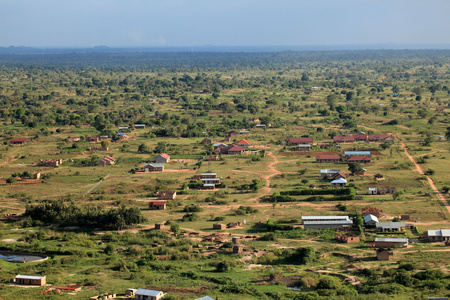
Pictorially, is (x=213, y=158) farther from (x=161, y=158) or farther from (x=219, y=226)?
(x=219, y=226)

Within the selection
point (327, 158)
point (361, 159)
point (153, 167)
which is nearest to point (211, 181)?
point (153, 167)

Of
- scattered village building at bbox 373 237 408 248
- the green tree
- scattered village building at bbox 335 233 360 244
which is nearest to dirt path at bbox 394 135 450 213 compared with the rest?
scattered village building at bbox 373 237 408 248

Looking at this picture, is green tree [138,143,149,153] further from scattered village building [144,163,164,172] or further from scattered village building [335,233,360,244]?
scattered village building [335,233,360,244]

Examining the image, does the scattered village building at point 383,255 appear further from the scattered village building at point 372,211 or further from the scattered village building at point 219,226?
the scattered village building at point 219,226

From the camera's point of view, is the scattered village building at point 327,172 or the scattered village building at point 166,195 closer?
the scattered village building at point 166,195

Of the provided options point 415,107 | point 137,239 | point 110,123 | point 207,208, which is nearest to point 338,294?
point 137,239

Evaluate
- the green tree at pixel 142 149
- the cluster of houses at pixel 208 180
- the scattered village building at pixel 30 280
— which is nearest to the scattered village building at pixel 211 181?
the cluster of houses at pixel 208 180
